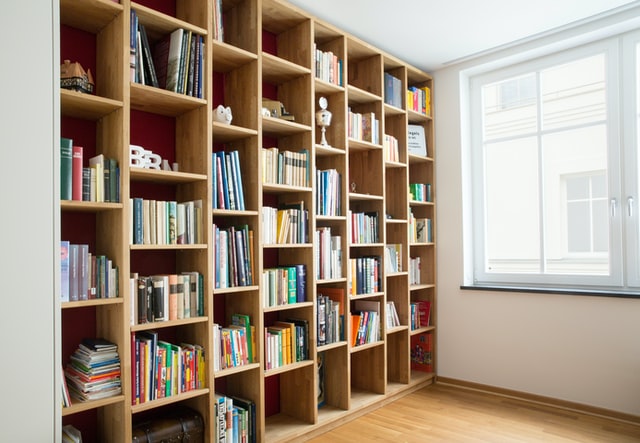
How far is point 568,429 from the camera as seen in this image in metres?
3.18

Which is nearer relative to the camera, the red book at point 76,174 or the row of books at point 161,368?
the red book at point 76,174

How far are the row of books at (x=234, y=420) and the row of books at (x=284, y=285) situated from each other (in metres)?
0.57

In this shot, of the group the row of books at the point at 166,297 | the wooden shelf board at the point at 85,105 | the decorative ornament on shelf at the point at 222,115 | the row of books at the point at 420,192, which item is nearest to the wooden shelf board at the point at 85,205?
the row of books at the point at 166,297

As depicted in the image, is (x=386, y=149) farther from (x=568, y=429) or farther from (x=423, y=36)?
(x=568, y=429)

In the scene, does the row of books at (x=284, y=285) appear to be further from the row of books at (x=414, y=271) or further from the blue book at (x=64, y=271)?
the row of books at (x=414, y=271)

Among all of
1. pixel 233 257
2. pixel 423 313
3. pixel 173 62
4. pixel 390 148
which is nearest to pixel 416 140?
pixel 390 148

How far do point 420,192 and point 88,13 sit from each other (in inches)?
112

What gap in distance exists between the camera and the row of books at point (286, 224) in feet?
9.43

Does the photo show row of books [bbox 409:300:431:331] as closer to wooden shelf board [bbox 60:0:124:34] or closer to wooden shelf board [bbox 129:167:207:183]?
wooden shelf board [bbox 129:167:207:183]

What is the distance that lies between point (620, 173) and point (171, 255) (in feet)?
10.4

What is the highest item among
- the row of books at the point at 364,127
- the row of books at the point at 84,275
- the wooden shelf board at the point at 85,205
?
the row of books at the point at 364,127

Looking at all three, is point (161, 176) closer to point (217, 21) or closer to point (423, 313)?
point (217, 21)

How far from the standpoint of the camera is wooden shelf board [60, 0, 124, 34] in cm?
211

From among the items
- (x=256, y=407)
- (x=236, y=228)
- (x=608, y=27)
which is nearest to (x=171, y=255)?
(x=236, y=228)
